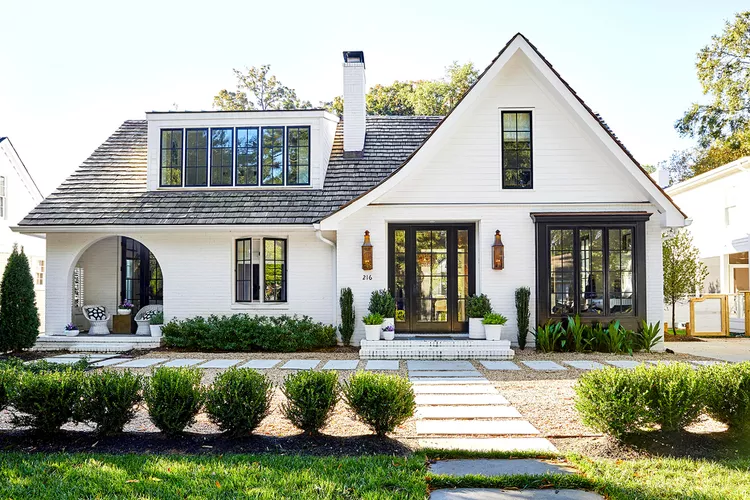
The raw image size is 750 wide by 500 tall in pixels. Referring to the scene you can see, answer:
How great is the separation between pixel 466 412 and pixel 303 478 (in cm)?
282

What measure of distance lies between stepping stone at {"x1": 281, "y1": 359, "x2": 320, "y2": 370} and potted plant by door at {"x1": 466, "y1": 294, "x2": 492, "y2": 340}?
10.9 ft

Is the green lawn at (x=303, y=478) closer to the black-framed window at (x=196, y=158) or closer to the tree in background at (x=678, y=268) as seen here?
the black-framed window at (x=196, y=158)

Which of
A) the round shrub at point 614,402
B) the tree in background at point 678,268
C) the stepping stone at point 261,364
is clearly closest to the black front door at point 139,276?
the stepping stone at point 261,364

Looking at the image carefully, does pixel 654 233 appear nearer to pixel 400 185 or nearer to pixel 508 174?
pixel 508 174

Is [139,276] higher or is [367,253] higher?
[367,253]

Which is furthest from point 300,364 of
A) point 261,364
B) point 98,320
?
point 98,320

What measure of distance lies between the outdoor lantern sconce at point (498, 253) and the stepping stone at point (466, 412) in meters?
5.90

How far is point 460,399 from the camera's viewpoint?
294 inches

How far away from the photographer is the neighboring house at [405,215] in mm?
12547

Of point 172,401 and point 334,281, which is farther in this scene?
point 334,281

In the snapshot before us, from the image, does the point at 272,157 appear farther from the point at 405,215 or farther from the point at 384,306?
the point at 384,306

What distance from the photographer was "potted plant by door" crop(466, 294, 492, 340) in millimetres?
12203

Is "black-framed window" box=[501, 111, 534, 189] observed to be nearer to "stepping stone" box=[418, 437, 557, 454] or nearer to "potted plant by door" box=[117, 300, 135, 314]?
"stepping stone" box=[418, 437, 557, 454]

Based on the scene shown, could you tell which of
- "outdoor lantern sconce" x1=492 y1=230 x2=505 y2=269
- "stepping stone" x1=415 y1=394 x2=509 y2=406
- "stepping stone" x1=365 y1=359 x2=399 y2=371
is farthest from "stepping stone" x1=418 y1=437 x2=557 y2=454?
"outdoor lantern sconce" x1=492 y1=230 x2=505 y2=269
